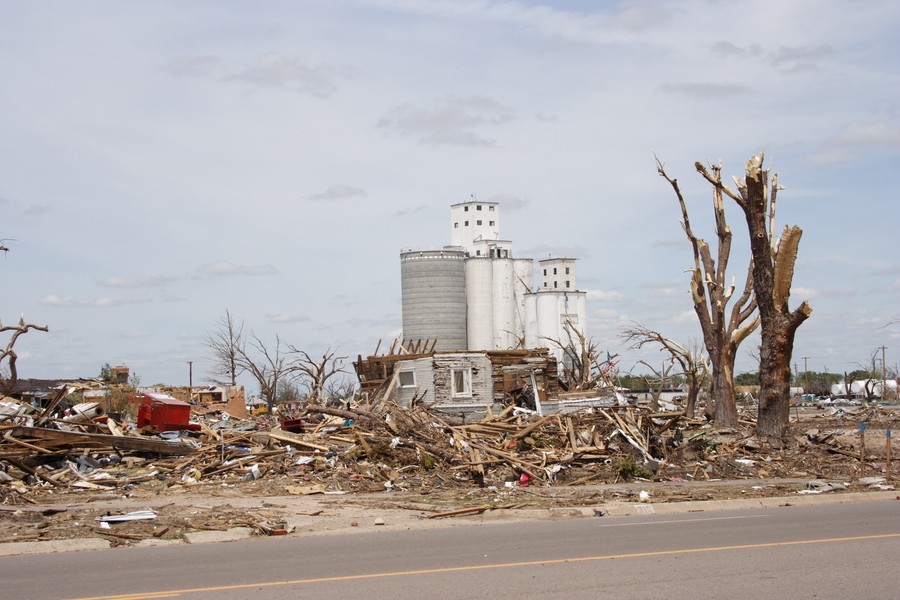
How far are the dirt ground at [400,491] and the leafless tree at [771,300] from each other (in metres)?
0.85

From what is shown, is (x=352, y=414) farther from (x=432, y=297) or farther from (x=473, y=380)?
(x=432, y=297)

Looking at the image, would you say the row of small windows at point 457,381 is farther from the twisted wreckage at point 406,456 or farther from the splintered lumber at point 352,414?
the splintered lumber at point 352,414

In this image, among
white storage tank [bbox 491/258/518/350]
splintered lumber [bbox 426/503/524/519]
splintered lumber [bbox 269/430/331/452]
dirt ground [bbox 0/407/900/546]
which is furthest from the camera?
white storage tank [bbox 491/258/518/350]

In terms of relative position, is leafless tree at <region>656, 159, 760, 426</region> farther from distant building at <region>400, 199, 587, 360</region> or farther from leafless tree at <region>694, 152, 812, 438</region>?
distant building at <region>400, 199, 587, 360</region>

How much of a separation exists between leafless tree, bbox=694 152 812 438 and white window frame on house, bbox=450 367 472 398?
1125cm

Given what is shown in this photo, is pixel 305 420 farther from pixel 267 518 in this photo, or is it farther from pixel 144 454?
pixel 267 518

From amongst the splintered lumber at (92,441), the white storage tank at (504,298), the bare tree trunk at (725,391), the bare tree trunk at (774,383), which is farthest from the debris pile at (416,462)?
the white storage tank at (504,298)

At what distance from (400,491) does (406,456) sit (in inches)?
71.1

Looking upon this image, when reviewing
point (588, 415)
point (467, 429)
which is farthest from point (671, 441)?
point (467, 429)

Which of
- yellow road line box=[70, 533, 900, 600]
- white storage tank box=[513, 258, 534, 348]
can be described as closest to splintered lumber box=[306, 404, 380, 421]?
yellow road line box=[70, 533, 900, 600]

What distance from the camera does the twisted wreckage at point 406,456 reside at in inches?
713

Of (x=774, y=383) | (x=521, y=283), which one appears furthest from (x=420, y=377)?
(x=521, y=283)

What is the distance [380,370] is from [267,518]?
65.2ft

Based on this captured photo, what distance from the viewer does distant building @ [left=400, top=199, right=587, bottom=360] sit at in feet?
262
